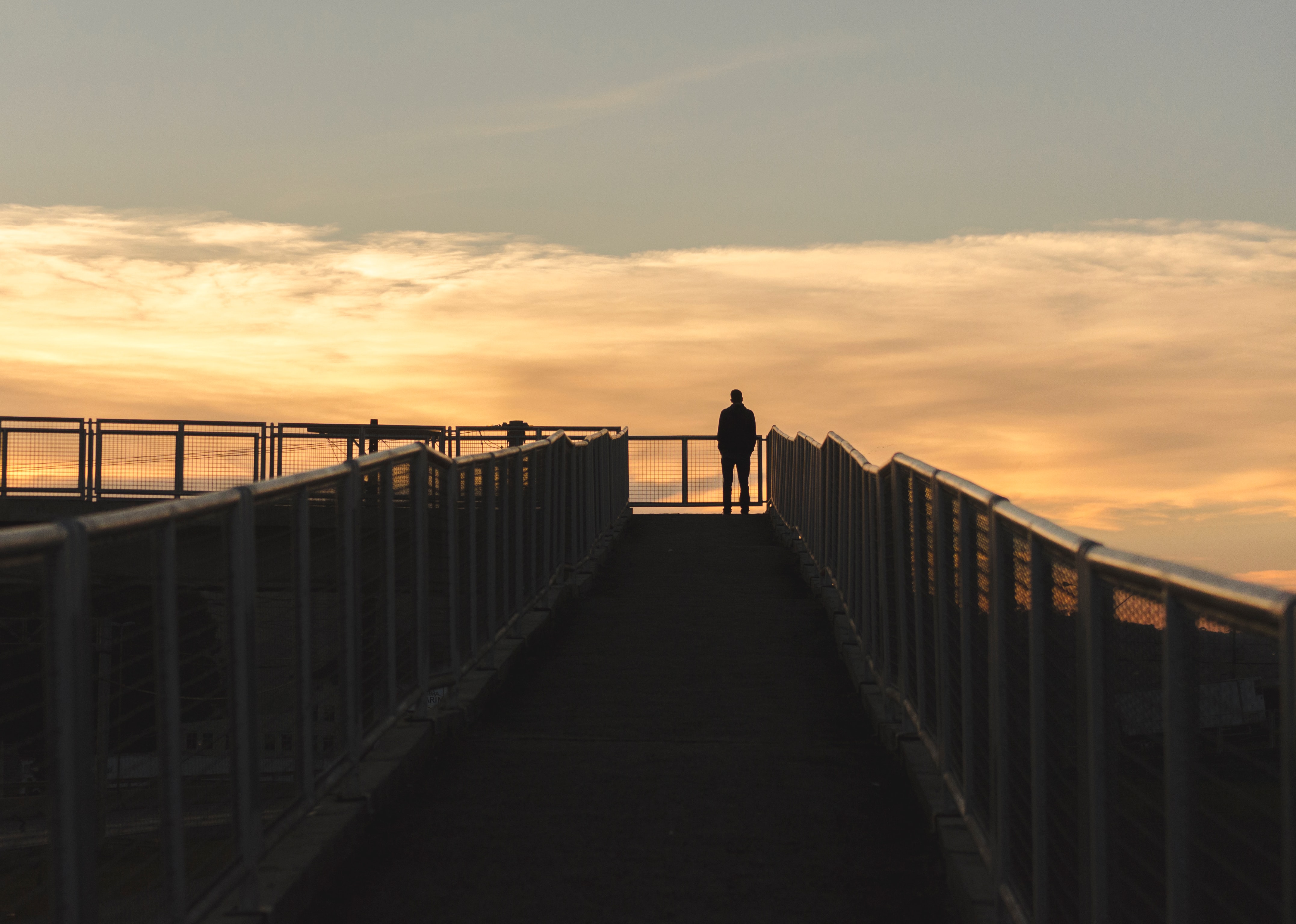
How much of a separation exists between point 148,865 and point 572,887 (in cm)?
171

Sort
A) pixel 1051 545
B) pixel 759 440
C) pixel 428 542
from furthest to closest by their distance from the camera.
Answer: pixel 759 440, pixel 428 542, pixel 1051 545

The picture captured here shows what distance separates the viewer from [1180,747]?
2.66 m

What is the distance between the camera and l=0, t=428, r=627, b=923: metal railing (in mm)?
3162

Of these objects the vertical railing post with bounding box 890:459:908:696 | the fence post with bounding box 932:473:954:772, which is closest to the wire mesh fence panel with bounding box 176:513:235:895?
the fence post with bounding box 932:473:954:772

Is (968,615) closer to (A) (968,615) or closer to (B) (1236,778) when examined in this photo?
(A) (968,615)

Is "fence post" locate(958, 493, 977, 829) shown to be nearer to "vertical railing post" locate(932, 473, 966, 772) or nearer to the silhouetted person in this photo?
"vertical railing post" locate(932, 473, 966, 772)

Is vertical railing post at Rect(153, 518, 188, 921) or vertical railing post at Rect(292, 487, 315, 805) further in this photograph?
vertical railing post at Rect(292, 487, 315, 805)

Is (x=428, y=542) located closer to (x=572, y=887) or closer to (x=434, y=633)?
(x=434, y=633)

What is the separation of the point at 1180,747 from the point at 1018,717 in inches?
65.4

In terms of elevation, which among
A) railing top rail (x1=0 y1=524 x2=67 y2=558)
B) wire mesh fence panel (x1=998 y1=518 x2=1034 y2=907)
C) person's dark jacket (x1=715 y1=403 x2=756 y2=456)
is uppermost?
person's dark jacket (x1=715 y1=403 x2=756 y2=456)

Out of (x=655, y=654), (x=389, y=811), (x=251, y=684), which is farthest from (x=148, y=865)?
(x=655, y=654)

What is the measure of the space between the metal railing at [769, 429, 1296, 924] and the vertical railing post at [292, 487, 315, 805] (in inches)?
95.8

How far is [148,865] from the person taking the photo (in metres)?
4.12

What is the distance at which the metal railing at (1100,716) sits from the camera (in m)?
2.29
